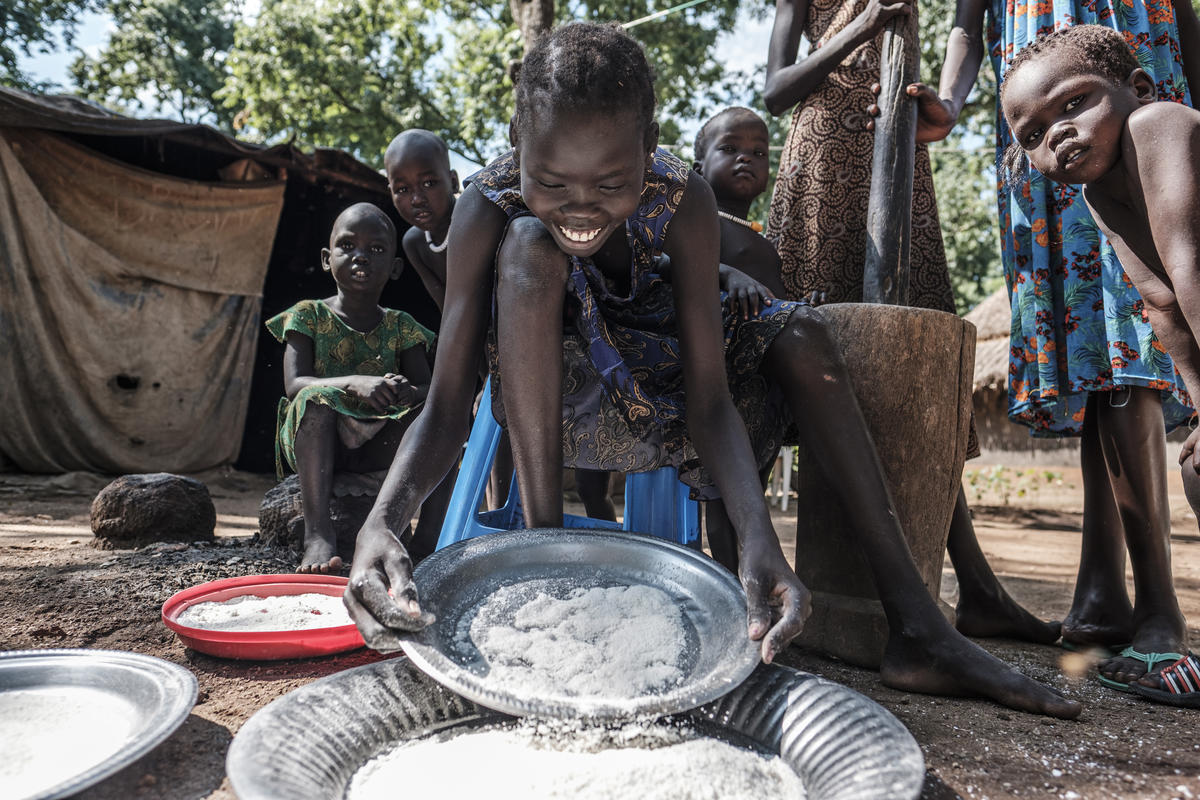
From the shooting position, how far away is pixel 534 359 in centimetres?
147

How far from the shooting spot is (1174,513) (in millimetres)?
6703

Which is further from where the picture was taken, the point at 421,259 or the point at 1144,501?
the point at 421,259

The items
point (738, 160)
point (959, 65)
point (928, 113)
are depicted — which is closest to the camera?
point (928, 113)

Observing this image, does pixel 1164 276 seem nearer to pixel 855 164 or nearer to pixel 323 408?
pixel 855 164

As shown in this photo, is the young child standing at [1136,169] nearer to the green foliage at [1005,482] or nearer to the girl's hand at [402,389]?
the girl's hand at [402,389]

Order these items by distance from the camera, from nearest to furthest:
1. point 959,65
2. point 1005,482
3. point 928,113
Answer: point 928,113, point 959,65, point 1005,482

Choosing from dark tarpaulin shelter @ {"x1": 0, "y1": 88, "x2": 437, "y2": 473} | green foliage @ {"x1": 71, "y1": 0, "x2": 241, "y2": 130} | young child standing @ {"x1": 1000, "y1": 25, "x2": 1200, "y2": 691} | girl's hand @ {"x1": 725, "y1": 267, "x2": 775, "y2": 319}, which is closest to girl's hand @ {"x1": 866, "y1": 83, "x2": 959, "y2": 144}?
young child standing @ {"x1": 1000, "y1": 25, "x2": 1200, "y2": 691}

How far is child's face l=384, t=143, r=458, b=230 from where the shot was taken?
112 inches

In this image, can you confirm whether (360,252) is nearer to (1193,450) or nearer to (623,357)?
(623,357)

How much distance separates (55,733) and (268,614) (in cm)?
65

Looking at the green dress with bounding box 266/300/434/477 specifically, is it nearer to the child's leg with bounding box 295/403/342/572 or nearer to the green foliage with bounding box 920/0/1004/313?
the child's leg with bounding box 295/403/342/572

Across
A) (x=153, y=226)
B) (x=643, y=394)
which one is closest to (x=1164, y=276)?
(x=643, y=394)

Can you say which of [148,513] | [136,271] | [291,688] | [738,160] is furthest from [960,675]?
[136,271]

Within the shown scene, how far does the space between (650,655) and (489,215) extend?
0.89 m
